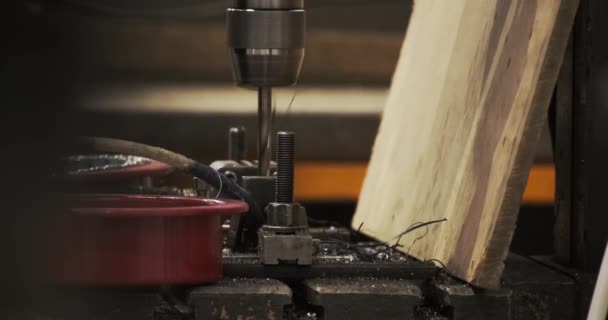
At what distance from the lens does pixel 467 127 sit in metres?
1.74

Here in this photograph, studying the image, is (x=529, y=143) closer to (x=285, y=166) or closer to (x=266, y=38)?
(x=285, y=166)

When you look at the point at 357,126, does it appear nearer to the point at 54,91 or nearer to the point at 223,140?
the point at 223,140

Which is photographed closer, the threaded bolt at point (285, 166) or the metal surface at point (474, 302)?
the metal surface at point (474, 302)

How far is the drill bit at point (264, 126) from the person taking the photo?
1.81m

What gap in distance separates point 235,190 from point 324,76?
2.21m

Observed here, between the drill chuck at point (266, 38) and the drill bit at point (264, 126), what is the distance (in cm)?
6

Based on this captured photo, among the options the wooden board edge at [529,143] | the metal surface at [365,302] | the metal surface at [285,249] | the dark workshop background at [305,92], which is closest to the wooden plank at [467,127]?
the wooden board edge at [529,143]

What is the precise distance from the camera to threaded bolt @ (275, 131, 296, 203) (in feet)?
5.20

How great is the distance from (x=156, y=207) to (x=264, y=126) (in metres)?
0.37

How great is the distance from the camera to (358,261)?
161 cm

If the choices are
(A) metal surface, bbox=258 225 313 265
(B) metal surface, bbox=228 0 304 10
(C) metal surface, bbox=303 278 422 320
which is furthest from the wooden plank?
(B) metal surface, bbox=228 0 304 10

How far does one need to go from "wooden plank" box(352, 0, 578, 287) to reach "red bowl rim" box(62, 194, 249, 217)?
1.32 feet

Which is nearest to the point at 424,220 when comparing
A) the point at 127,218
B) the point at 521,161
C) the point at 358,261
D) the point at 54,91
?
the point at 358,261

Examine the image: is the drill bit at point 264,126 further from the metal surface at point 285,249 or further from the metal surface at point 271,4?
the metal surface at point 285,249
